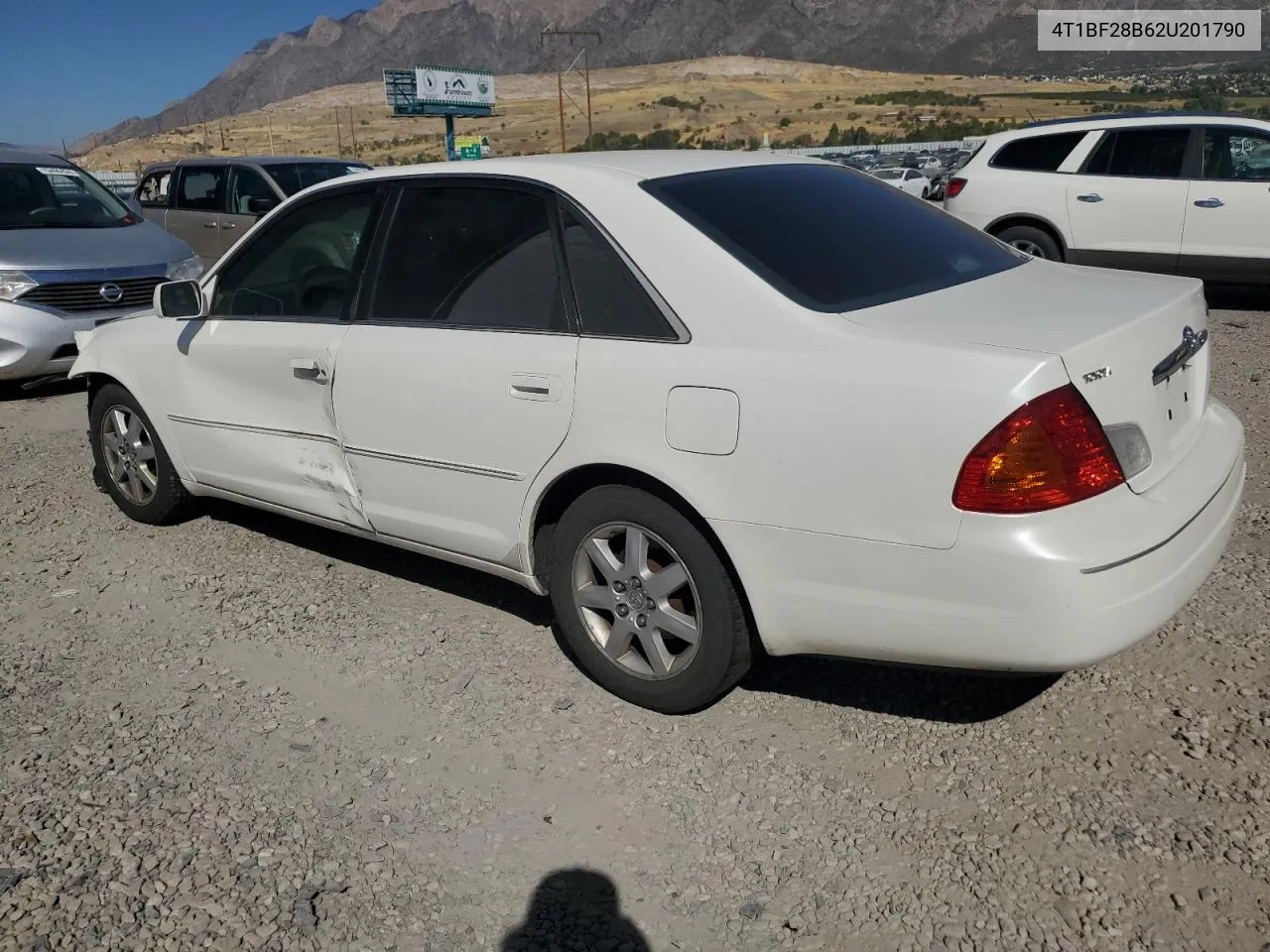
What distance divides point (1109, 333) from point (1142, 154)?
7.98 m

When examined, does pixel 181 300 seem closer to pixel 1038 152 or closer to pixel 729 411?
pixel 729 411

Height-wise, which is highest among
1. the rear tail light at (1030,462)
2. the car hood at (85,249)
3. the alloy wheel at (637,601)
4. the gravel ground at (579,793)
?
the car hood at (85,249)

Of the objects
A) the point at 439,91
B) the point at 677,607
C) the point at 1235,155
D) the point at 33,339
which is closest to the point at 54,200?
the point at 33,339

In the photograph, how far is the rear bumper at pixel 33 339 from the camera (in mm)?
7670

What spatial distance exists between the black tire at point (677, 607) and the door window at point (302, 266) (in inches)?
53.4

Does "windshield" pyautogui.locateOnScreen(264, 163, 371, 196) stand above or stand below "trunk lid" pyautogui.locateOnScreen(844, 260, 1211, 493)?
above

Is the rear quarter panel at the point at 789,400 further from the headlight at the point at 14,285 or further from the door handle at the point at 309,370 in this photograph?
the headlight at the point at 14,285

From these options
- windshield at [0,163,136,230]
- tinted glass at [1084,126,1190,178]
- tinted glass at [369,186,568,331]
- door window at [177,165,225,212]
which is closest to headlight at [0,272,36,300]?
windshield at [0,163,136,230]

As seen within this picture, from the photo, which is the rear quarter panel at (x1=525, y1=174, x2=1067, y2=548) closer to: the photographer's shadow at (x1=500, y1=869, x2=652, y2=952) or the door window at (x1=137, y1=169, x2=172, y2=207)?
the photographer's shadow at (x1=500, y1=869, x2=652, y2=952)

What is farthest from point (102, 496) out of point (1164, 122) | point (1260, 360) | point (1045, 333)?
point (1164, 122)

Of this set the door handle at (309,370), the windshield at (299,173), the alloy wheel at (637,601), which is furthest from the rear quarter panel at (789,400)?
the windshield at (299,173)

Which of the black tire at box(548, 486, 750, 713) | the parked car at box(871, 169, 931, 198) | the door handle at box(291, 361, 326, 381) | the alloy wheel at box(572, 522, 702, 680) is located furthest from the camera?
the parked car at box(871, 169, 931, 198)

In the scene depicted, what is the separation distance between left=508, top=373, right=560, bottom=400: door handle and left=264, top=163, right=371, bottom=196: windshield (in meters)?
9.48

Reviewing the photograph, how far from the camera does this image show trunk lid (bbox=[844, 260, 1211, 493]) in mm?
2576
